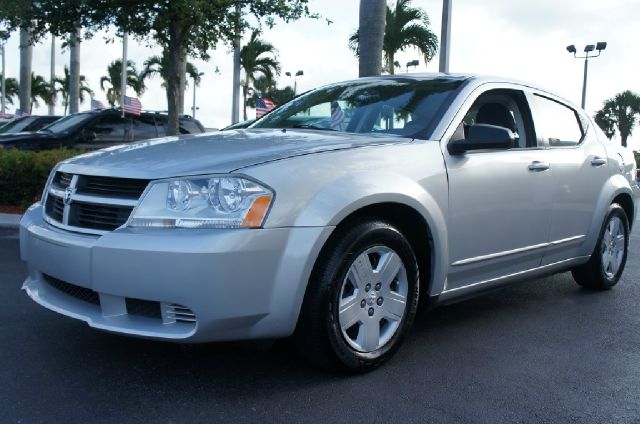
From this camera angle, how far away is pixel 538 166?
4.33m

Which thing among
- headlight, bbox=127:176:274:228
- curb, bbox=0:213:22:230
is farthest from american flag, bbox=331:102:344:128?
curb, bbox=0:213:22:230

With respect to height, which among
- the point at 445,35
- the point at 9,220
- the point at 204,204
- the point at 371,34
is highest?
the point at 445,35

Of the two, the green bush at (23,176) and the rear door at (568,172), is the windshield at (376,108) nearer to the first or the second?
the rear door at (568,172)

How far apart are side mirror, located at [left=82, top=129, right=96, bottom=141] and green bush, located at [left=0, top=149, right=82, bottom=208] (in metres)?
3.51

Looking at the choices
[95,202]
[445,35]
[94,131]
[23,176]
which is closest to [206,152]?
[95,202]

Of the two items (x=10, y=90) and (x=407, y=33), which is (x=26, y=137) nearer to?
(x=407, y=33)

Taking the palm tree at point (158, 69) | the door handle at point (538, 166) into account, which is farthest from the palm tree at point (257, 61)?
the door handle at point (538, 166)

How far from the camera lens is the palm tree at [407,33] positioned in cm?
1958

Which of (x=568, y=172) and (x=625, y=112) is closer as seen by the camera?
(x=568, y=172)

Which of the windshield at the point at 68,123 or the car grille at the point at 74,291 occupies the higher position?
the windshield at the point at 68,123

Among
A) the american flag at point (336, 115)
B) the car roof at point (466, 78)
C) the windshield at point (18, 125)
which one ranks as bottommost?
the windshield at point (18, 125)

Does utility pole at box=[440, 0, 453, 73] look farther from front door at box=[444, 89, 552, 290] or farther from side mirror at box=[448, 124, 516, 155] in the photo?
side mirror at box=[448, 124, 516, 155]

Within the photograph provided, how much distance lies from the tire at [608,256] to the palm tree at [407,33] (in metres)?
14.5

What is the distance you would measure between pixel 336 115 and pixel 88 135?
10.1 meters
